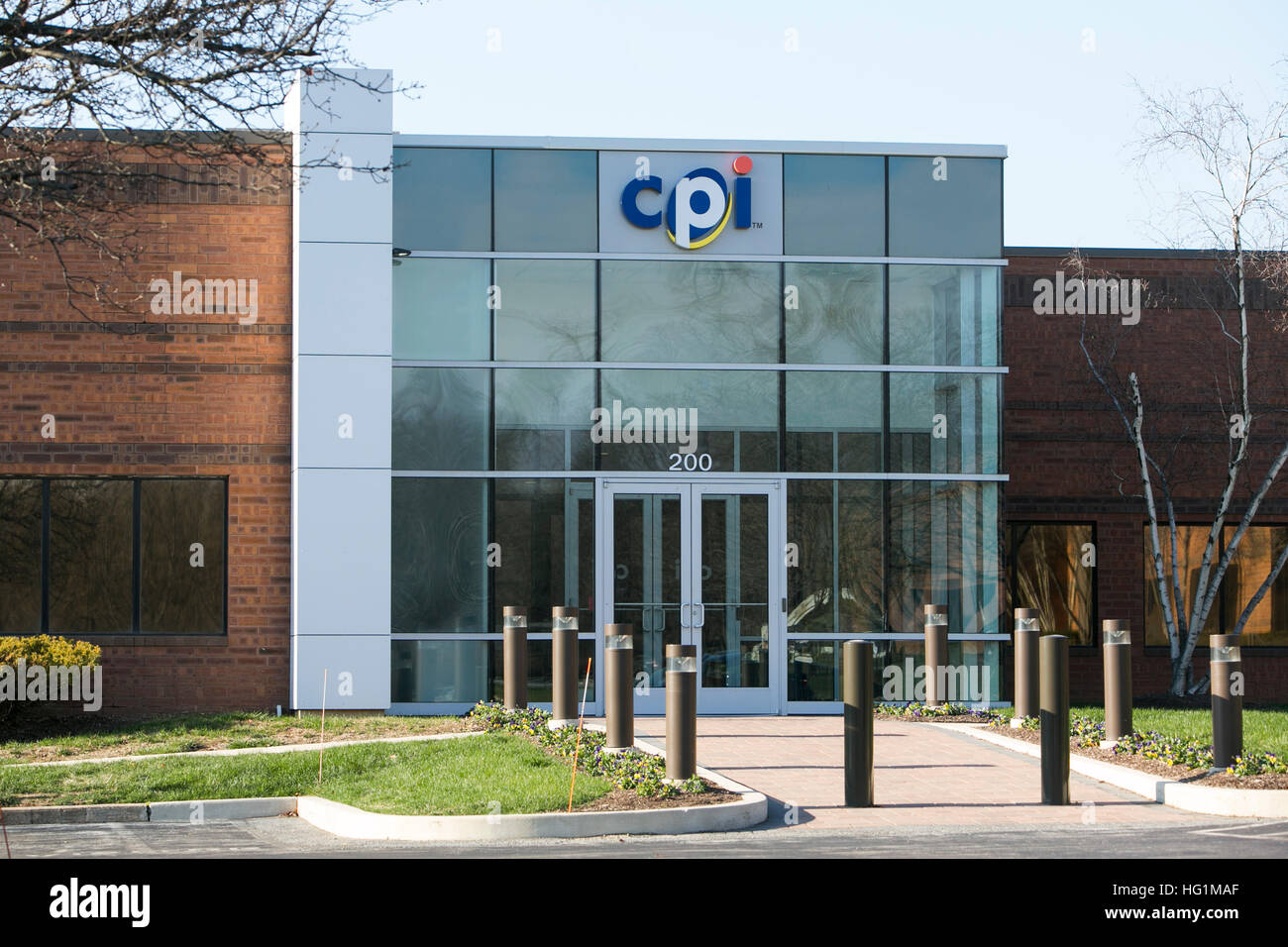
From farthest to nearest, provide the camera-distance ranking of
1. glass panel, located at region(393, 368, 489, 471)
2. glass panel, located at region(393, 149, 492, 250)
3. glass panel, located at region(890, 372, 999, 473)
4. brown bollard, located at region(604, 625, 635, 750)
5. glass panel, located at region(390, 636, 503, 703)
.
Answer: glass panel, located at region(890, 372, 999, 473) → glass panel, located at region(393, 149, 492, 250) → glass panel, located at region(393, 368, 489, 471) → glass panel, located at region(390, 636, 503, 703) → brown bollard, located at region(604, 625, 635, 750)

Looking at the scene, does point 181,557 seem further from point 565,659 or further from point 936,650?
point 936,650

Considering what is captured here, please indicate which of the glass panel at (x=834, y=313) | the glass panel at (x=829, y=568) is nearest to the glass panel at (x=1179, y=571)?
the glass panel at (x=829, y=568)

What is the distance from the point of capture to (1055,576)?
70.5 ft

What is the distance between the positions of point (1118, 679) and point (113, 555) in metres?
10.8

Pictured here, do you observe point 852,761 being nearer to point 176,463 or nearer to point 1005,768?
point 1005,768

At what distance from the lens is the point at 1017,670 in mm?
15703

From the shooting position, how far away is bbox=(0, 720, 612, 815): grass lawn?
1116 cm

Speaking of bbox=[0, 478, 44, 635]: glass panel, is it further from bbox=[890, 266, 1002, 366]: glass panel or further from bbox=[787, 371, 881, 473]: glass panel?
bbox=[890, 266, 1002, 366]: glass panel

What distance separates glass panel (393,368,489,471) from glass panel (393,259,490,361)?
0.25 m

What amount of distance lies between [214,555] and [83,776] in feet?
16.5
